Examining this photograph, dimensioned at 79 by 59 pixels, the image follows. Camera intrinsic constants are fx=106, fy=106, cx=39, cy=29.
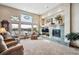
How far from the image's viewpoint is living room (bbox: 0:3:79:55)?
10.6 ft

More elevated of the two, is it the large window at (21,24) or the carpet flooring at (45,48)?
the large window at (21,24)

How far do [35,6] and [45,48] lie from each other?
4.45 ft

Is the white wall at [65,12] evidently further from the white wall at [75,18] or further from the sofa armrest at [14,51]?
the sofa armrest at [14,51]

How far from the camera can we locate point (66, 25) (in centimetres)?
334

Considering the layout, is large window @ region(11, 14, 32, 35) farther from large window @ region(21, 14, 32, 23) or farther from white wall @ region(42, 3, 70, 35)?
white wall @ region(42, 3, 70, 35)

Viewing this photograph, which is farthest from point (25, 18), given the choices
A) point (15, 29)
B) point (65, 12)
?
point (65, 12)

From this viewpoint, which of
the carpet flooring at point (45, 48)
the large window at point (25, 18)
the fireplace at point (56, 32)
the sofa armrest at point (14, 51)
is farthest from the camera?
the fireplace at point (56, 32)

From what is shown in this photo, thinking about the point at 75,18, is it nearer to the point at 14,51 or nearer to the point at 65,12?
the point at 65,12

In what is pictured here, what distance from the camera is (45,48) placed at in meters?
3.34

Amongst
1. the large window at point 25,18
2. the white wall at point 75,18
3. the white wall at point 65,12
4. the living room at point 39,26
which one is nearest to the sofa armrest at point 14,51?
the living room at point 39,26

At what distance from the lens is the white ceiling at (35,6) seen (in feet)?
10.5
